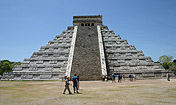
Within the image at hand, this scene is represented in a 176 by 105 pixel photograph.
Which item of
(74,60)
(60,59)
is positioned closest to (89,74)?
(74,60)

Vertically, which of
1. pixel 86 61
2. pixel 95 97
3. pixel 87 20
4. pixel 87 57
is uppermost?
pixel 87 20

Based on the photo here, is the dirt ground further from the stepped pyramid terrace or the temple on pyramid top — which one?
the temple on pyramid top

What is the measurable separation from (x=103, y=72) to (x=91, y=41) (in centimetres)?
890

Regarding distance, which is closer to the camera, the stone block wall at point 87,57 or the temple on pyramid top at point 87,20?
the stone block wall at point 87,57

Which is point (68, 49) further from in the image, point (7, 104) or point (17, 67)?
point (7, 104)

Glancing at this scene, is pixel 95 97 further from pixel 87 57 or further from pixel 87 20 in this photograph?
pixel 87 20

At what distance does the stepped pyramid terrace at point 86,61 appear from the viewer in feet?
68.4

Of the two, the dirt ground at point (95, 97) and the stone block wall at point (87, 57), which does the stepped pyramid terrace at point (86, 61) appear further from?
the dirt ground at point (95, 97)

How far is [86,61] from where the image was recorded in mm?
21953

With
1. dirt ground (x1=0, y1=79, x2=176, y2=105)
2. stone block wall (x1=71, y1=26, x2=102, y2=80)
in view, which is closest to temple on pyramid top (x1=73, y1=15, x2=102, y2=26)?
stone block wall (x1=71, y1=26, x2=102, y2=80)

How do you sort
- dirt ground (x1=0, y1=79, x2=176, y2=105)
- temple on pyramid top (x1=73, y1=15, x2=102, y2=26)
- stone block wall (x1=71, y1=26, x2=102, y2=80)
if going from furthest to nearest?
temple on pyramid top (x1=73, y1=15, x2=102, y2=26) → stone block wall (x1=71, y1=26, x2=102, y2=80) → dirt ground (x1=0, y1=79, x2=176, y2=105)

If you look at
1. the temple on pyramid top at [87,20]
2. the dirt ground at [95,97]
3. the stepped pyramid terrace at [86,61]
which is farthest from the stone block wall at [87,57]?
the dirt ground at [95,97]

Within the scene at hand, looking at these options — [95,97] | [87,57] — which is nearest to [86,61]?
[87,57]

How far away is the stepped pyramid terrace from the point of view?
68.4 ft
